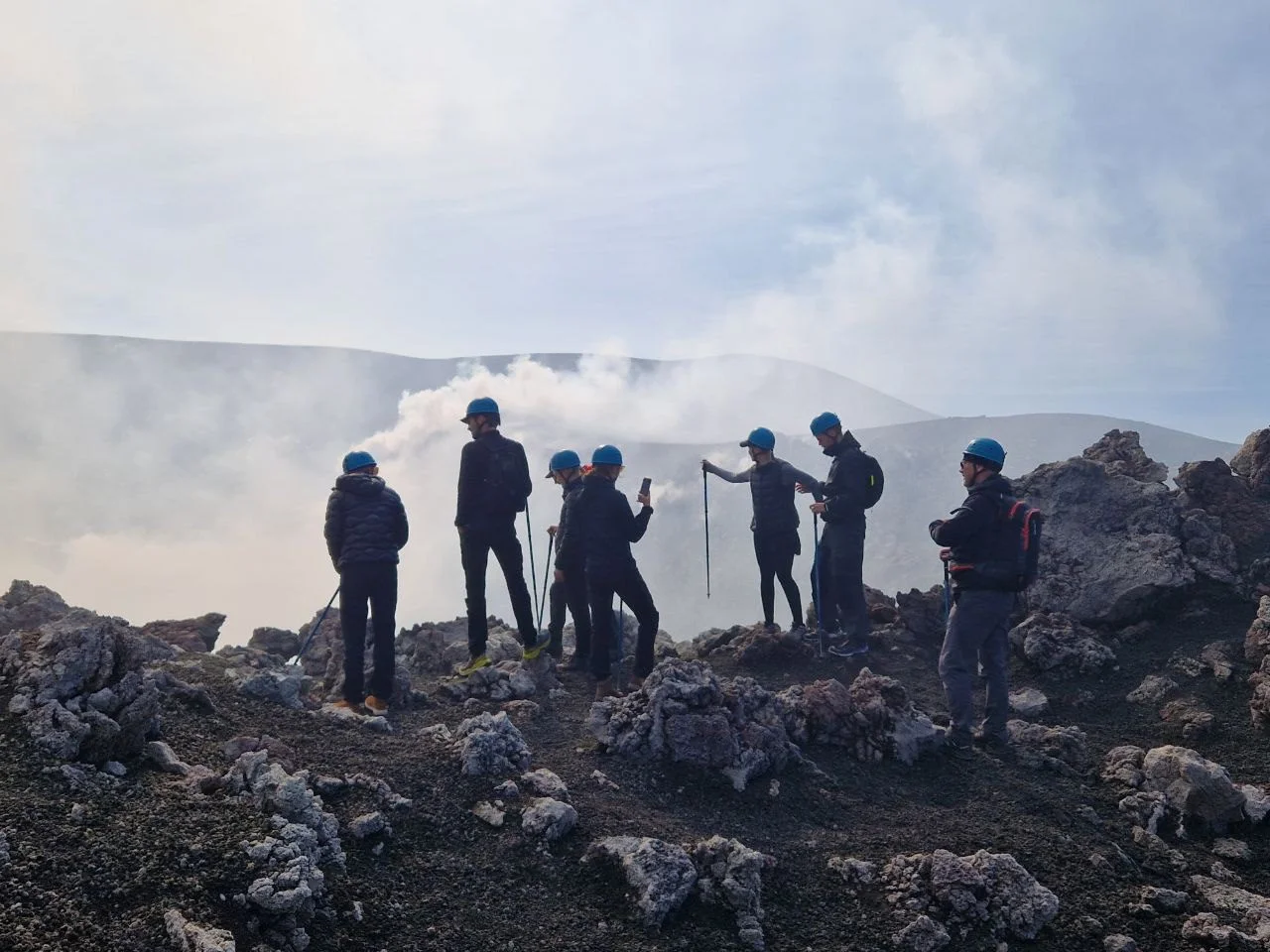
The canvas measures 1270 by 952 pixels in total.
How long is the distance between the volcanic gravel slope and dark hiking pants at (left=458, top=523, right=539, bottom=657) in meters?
1.47

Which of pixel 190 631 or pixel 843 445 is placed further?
pixel 190 631

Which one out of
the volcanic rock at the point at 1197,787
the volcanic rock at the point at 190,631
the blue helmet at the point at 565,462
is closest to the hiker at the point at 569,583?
the blue helmet at the point at 565,462

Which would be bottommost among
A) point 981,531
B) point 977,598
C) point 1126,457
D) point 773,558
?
point 977,598

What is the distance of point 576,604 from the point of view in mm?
10953

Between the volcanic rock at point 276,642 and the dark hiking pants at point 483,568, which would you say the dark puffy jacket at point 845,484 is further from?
the volcanic rock at point 276,642

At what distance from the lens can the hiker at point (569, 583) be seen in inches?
430

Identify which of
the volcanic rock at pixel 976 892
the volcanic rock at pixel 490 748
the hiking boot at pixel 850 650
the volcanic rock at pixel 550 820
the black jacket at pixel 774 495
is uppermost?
the black jacket at pixel 774 495

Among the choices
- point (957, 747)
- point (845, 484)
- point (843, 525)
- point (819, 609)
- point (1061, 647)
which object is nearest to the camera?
point (957, 747)

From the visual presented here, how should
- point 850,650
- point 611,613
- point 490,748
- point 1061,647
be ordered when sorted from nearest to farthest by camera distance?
1. point 490,748
2. point 611,613
3. point 1061,647
4. point 850,650

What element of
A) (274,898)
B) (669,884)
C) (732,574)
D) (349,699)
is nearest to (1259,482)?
(669,884)

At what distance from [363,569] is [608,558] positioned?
267 centimetres

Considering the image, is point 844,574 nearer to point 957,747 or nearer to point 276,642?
point 957,747

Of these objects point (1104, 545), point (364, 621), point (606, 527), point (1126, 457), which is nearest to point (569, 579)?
point (606, 527)

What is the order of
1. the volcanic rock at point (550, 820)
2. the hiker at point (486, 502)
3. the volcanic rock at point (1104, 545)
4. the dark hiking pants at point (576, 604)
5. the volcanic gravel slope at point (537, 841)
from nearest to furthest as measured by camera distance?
the volcanic gravel slope at point (537, 841) < the volcanic rock at point (550, 820) < the hiker at point (486, 502) < the dark hiking pants at point (576, 604) < the volcanic rock at point (1104, 545)
